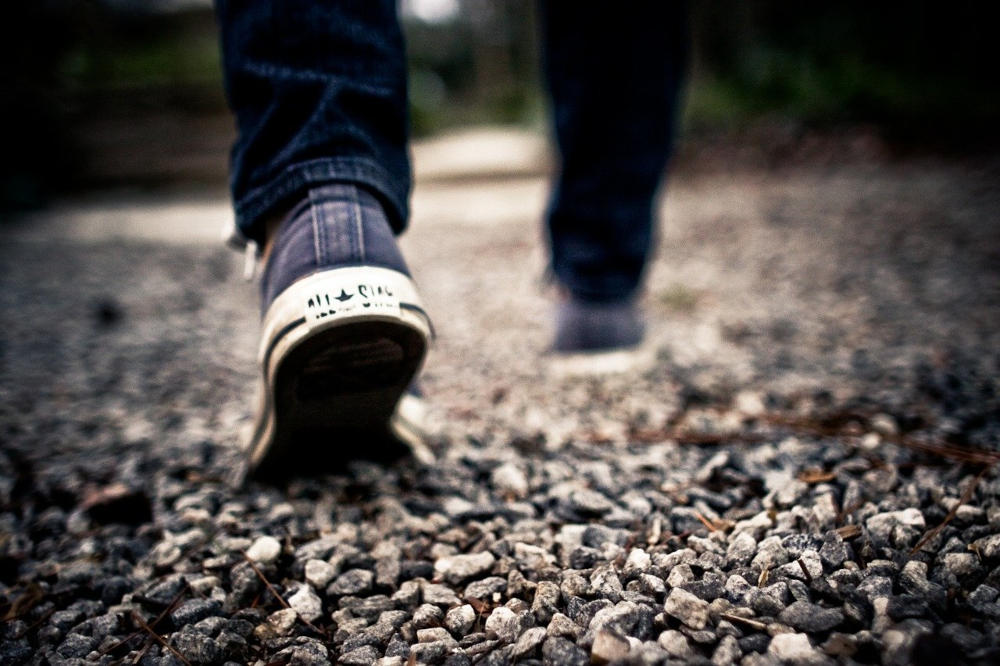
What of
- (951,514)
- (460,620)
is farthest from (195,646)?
(951,514)

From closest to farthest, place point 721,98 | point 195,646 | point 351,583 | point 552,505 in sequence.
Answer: point 195,646 < point 351,583 < point 552,505 < point 721,98

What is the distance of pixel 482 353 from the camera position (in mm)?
1680

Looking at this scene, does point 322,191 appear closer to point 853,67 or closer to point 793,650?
point 793,650

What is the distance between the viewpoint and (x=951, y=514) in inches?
27.7

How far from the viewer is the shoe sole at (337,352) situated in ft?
2.25

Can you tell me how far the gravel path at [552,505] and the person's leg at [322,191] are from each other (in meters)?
0.23

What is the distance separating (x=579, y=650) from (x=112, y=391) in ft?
4.39

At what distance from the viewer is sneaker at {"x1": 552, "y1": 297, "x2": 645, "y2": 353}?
4.61 ft

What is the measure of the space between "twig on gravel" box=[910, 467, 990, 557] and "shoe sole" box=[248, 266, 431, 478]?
622 mm

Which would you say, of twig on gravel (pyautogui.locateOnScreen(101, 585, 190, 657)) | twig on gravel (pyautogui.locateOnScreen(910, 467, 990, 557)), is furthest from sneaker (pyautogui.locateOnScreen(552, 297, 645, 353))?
twig on gravel (pyautogui.locateOnScreen(101, 585, 190, 657))

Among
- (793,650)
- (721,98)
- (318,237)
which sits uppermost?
(721,98)

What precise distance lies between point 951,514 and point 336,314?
2.55 ft

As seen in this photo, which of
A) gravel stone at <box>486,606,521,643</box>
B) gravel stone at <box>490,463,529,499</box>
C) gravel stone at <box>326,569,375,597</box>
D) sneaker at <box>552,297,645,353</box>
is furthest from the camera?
sneaker at <box>552,297,645,353</box>

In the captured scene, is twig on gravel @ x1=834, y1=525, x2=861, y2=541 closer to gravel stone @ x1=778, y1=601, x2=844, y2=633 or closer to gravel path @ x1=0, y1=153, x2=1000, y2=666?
gravel path @ x1=0, y1=153, x2=1000, y2=666
